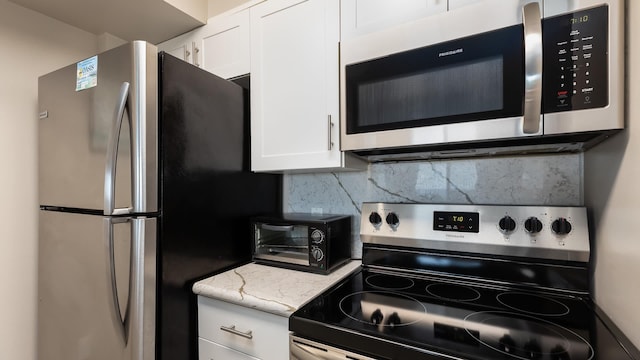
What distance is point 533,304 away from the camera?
94 cm

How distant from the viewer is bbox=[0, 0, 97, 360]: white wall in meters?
1.49

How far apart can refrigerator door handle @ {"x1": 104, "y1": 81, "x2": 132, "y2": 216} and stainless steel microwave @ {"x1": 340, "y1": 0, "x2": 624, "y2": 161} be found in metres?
0.81

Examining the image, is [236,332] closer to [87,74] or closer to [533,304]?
[533,304]

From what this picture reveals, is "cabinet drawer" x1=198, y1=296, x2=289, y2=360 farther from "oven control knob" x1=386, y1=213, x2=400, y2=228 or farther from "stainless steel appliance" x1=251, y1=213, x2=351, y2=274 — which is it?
"oven control knob" x1=386, y1=213, x2=400, y2=228

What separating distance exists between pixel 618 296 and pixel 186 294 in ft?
4.58

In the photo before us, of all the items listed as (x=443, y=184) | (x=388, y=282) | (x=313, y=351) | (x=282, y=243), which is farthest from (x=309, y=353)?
(x=443, y=184)

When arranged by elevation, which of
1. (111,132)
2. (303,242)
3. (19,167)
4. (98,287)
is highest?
(111,132)

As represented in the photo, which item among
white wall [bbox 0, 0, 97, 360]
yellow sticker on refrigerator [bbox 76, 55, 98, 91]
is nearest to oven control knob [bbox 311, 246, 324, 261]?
yellow sticker on refrigerator [bbox 76, 55, 98, 91]

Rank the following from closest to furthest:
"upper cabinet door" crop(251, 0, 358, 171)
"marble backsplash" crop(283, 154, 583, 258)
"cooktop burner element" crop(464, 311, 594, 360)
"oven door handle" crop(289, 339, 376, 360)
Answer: "cooktop burner element" crop(464, 311, 594, 360) < "oven door handle" crop(289, 339, 376, 360) < "marble backsplash" crop(283, 154, 583, 258) < "upper cabinet door" crop(251, 0, 358, 171)

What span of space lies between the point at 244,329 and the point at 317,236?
0.45 m

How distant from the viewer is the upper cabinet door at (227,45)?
1.47 metres

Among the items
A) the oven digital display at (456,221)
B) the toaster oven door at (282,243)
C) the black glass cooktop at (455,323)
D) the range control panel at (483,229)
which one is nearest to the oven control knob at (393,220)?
the range control panel at (483,229)

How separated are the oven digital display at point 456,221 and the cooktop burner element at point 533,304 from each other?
246mm

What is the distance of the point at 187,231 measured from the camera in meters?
1.17
